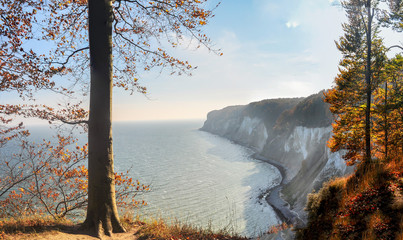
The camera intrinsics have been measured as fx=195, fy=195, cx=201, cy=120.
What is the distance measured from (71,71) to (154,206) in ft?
81.2

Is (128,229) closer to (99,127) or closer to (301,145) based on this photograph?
(99,127)

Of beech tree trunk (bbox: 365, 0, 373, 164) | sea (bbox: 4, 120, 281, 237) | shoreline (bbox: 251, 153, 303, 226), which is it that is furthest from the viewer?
sea (bbox: 4, 120, 281, 237)

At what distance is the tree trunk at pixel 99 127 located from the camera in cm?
505

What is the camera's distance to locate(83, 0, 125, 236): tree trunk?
505 cm

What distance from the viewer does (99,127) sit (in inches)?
200

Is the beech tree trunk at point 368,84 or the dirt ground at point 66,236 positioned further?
the beech tree trunk at point 368,84

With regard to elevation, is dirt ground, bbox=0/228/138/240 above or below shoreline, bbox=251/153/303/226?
above

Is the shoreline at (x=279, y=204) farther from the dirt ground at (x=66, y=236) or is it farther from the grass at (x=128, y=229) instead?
the dirt ground at (x=66, y=236)

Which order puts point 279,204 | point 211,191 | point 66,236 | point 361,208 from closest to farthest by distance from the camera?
point 361,208
point 66,236
point 279,204
point 211,191

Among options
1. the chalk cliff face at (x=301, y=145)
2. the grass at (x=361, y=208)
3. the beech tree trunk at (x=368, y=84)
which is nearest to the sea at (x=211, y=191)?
the chalk cliff face at (x=301, y=145)

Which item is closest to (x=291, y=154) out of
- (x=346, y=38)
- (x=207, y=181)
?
(x=207, y=181)

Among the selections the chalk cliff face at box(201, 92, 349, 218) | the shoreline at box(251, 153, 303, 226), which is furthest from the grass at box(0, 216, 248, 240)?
the chalk cliff face at box(201, 92, 349, 218)

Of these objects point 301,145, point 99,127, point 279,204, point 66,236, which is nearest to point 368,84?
point 99,127

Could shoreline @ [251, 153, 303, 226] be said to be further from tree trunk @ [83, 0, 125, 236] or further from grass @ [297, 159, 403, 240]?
tree trunk @ [83, 0, 125, 236]
